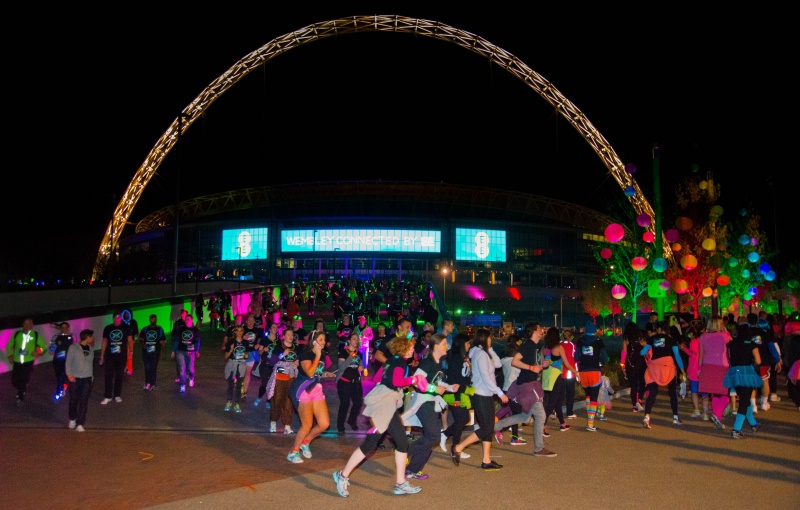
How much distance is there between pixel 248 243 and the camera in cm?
8612

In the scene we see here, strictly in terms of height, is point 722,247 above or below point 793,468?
above

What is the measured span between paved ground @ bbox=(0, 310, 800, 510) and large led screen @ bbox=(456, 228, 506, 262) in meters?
73.4

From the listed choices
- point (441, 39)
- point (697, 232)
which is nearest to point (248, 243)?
point (441, 39)

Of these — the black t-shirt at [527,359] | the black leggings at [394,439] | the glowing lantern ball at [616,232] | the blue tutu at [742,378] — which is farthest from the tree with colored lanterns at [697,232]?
the black leggings at [394,439]

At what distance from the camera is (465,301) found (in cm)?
4862

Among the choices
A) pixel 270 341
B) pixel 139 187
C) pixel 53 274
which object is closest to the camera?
pixel 270 341

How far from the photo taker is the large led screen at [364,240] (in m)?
85.4

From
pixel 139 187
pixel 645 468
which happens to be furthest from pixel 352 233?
pixel 645 468

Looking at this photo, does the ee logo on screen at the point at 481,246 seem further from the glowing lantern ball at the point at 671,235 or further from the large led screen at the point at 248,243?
the glowing lantern ball at the point at 671,235

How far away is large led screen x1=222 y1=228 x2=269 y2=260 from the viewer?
3381 inches

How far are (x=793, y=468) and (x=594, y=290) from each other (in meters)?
52.1

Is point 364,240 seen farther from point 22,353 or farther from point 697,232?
point 22,353

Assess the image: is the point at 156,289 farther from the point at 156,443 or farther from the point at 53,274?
the point at 156,443

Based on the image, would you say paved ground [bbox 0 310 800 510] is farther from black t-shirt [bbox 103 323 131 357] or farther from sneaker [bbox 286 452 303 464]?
black t-shirt [bbox 103 323 131 357]
